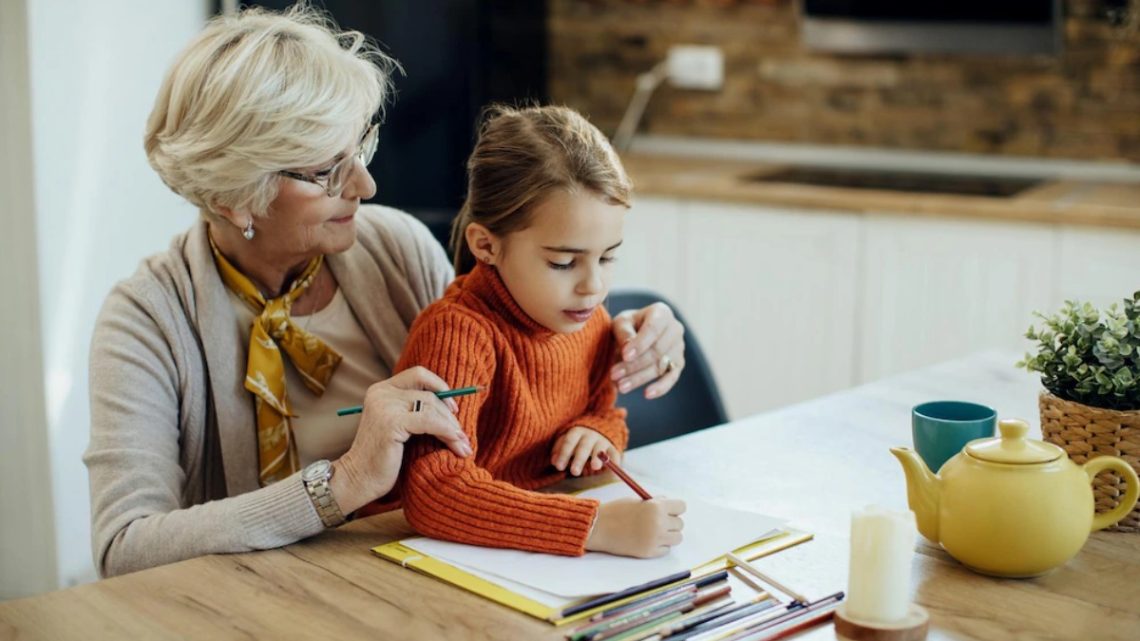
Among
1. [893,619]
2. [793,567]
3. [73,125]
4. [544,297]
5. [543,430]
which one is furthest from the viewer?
[73,125]

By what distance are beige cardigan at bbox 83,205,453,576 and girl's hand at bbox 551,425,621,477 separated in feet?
1.01

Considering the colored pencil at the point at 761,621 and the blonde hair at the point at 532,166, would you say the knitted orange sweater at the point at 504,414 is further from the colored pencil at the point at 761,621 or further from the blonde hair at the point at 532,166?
the colored pencil at the point at 761,621

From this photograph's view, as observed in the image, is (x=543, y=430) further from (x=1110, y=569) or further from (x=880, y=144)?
(x=880, y=144)

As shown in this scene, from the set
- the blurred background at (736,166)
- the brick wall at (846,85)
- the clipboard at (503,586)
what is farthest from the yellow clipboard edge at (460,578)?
the brick wall at (846,85)

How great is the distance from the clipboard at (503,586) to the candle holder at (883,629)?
0.55 ft

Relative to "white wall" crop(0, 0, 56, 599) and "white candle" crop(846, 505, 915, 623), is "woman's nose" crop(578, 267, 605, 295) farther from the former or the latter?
"white wall" crop(0, 0, 56, 599)

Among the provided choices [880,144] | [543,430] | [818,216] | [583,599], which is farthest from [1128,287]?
[583,599]

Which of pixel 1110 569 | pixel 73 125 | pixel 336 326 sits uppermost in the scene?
pixel 73 125

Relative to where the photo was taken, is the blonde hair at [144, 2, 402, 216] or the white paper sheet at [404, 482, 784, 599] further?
the blonde hair at [144, 2, 402, 216]

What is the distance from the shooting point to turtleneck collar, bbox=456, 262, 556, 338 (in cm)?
152

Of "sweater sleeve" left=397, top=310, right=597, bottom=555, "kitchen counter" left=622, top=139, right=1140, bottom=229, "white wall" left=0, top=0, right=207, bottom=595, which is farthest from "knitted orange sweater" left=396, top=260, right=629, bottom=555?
"kitchen counter" left=622, top=139, right=1140, bottom=229

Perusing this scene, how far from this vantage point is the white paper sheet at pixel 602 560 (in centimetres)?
128

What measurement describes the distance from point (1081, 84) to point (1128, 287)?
0.77 meters

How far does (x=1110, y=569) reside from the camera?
136cm
